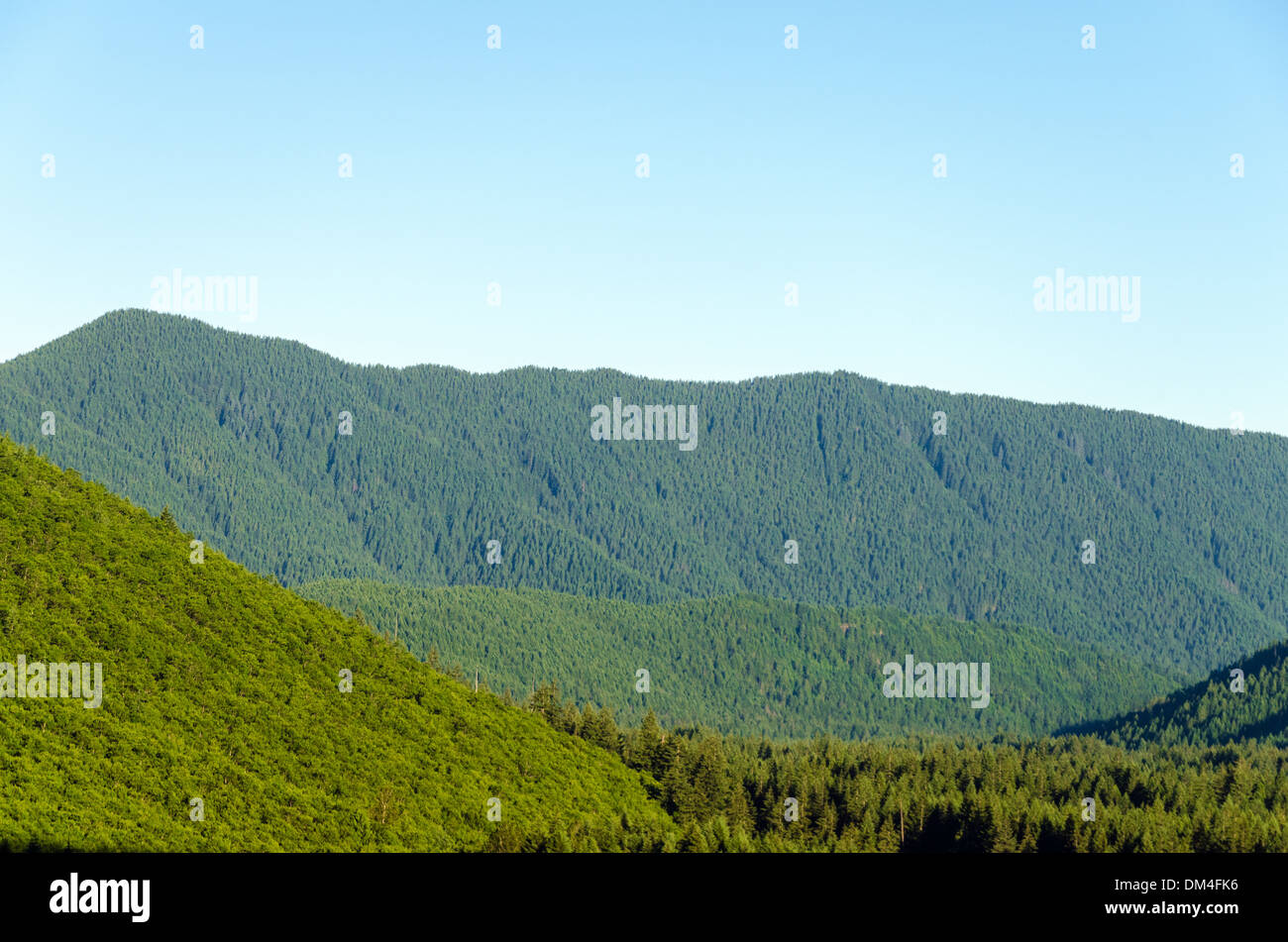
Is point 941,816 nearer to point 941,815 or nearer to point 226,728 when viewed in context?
point 941,815

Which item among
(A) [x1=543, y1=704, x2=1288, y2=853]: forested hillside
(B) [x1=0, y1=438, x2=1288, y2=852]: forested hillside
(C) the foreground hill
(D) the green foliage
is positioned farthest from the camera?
(A) [x1=543, y1=704, x2=1288, y2=853]: forested hillside

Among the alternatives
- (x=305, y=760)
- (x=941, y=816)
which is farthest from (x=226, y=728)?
(x=941, y=816)

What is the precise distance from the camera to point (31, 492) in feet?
536

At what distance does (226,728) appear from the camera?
5728 inches

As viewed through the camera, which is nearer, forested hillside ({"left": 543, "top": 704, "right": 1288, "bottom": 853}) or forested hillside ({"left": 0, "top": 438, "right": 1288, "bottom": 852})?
forested hillside ({"left": 0, "top": 438, "right": 1288, "bottom": 852})

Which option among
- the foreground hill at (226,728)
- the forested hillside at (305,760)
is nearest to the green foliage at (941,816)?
the forested hillside at (305,760)

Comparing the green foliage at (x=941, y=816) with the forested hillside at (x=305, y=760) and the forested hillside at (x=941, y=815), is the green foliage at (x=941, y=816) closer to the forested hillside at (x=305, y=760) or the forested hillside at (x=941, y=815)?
the forested hillside at (x=941, y=815)

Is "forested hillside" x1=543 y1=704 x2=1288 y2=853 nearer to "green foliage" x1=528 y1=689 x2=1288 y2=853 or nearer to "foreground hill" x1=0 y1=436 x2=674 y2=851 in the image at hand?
"green foliage" x1=528 y1=689 x2=1288 y2=853

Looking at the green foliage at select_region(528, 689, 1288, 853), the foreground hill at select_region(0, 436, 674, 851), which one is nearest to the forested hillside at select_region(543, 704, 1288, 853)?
the green foliage at select_region(528, 689, 1288, 853)

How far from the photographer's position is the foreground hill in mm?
125312

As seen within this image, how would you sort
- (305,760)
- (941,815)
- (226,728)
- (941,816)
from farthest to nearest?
(941,815), (941,816), (305,760), (226,728)

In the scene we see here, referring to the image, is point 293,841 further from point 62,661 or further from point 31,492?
point 31,492
